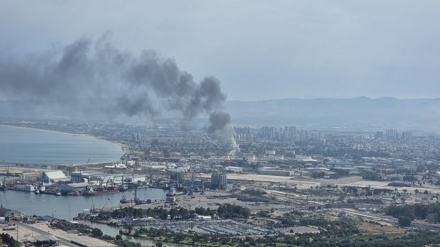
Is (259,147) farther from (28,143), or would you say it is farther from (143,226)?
(143,226)

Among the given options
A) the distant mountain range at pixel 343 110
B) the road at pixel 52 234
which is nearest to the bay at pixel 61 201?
the road at pixel 52 234

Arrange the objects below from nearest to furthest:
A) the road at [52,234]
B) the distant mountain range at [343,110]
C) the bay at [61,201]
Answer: the road at [52,234], the bay at [61,201], the distant mountain range at [343,110]

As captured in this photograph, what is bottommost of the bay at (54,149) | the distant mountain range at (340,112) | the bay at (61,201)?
the bay at (61,201)

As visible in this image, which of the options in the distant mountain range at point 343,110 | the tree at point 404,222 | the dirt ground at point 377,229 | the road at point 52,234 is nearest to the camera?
the road at point 52,234

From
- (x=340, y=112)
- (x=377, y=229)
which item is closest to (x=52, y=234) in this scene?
(x=377, y=229)

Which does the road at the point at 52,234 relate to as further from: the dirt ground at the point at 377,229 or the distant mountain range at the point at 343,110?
the distant mountain range at the point at 343,110

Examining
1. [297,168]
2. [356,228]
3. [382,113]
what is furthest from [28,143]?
[382,113]

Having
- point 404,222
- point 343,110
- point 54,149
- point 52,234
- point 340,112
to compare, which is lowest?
point 52,234

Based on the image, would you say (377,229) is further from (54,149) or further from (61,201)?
(54,149)
